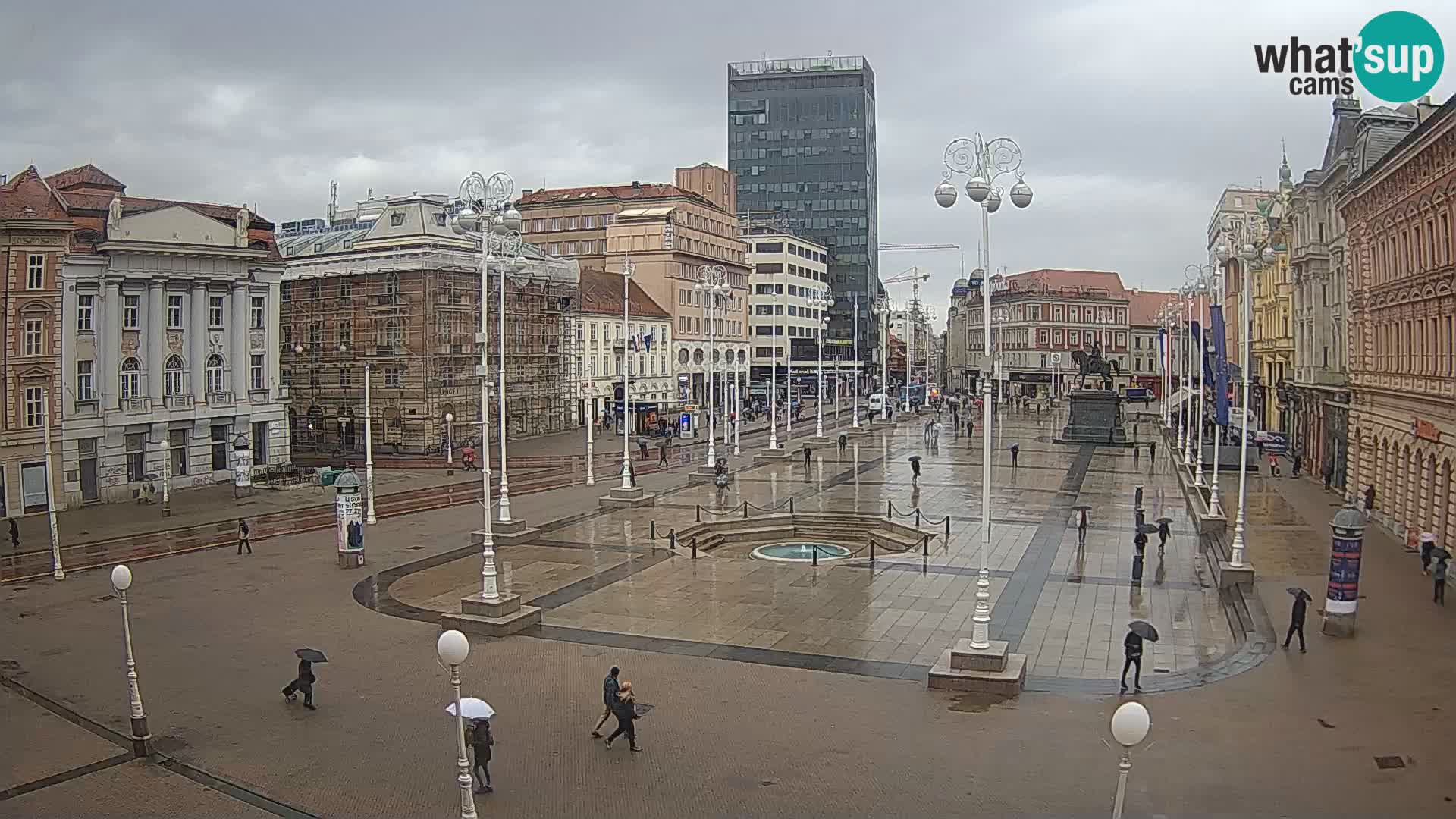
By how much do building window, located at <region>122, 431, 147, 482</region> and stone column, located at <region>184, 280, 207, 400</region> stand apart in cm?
303

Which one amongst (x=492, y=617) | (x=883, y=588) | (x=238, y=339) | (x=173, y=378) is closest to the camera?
(x=492, y=617)

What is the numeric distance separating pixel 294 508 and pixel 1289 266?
53.4 meters

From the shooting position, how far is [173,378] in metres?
51.3

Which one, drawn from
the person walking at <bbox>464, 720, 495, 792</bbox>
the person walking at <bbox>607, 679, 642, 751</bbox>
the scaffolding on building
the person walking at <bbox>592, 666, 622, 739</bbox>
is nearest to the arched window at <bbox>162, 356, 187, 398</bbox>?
the scaffolding on building

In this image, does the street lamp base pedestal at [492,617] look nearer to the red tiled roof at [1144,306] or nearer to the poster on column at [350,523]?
the poster on column at [350,523]

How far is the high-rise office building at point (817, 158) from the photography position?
529 ft

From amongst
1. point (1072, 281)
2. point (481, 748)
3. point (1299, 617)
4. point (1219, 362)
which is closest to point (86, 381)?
point (481, 748)

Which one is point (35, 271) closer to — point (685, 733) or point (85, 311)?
point (85, 311)

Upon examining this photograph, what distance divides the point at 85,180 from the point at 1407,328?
56.4 metres

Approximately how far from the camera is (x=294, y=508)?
45.6 metres

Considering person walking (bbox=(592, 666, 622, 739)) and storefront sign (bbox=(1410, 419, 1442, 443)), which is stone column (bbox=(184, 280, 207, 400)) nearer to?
person walking (bbox=(592, 666, 622, 739))

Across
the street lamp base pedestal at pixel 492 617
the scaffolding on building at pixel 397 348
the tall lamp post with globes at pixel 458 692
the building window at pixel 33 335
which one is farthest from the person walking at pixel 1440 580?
the scaffolding on building at pixel 397 348

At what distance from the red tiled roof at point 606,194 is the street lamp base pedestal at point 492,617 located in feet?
291

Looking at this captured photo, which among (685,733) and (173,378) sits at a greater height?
(173,378)
